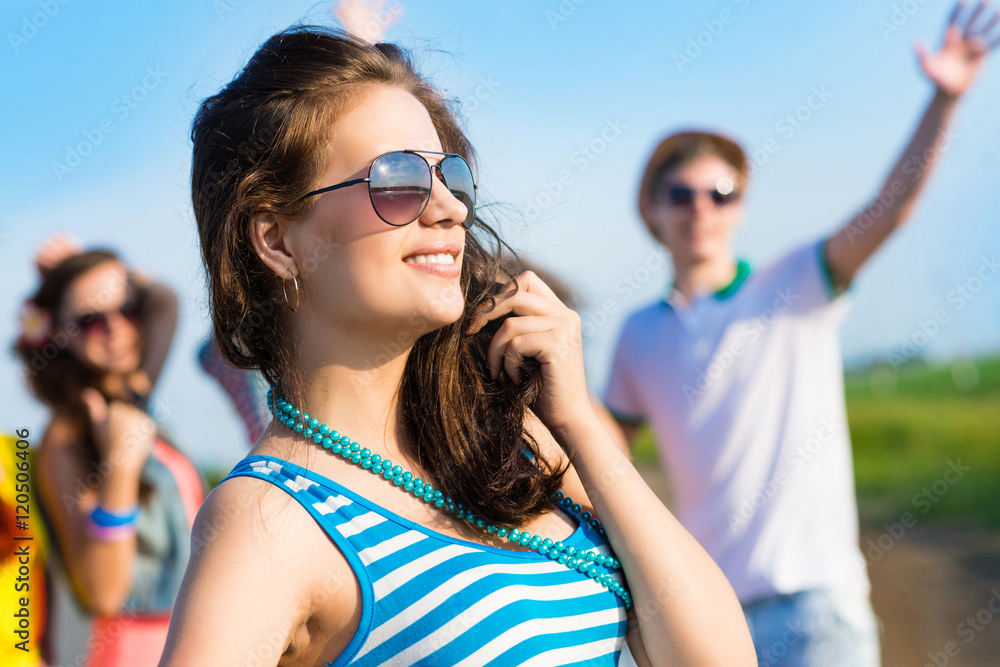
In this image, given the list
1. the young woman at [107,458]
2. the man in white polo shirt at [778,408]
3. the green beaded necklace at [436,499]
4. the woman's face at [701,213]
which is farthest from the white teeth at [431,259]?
the young woman at [107,458]

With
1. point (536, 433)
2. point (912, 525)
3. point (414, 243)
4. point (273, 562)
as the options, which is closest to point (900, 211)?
point (536, 433)

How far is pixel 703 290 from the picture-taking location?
3500 millimetres

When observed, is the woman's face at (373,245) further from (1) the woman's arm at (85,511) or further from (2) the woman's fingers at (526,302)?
(1) the woman's arm at (85,511)

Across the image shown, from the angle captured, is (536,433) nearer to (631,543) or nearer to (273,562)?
(631,543)

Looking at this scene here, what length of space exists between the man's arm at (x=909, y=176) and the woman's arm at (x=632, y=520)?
2.12 meters

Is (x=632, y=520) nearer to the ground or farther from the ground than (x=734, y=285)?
nearer to the ground

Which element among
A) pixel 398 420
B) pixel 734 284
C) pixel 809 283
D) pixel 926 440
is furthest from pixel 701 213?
pixel 926 440

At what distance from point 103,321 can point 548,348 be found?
2.91 meters

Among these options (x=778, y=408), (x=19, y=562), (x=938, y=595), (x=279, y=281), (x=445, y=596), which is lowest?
(x=938, y=595)

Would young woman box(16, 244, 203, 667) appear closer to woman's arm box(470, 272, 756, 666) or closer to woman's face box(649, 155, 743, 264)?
woman's face box(649, 155, 743, 264)

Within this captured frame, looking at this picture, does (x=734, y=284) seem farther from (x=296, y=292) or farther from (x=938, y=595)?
(x=938, y=595)

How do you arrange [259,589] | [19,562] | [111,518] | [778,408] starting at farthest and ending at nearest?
[111,518], [778,408], [19,562], [259,589]

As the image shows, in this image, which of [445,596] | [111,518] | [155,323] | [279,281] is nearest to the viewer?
[445,596]

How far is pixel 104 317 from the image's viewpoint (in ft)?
12.1
